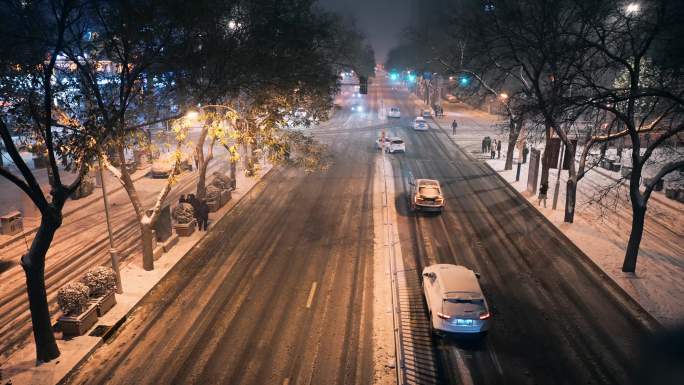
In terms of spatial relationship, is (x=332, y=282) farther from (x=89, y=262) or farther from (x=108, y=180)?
(x=108, y=180)

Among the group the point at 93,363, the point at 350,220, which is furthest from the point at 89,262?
the point at 350,220

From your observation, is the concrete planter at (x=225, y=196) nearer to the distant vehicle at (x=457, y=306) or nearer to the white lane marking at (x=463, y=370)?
the distant vehicle at (x=457, y=306)

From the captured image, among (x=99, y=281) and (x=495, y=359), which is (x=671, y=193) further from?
(x=99, y=281)

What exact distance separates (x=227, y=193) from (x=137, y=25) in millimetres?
13726

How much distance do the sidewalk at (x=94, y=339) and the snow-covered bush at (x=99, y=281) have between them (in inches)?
26.6

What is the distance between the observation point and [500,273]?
1692cm

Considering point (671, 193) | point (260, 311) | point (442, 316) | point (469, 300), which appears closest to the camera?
point (442, 316)

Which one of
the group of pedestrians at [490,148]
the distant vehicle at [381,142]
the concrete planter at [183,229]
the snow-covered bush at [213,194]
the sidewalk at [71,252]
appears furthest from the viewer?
the distant vehicle at [381,142]

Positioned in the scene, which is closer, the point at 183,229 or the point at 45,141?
the point at 45,141

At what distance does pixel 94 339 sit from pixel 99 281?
194cm

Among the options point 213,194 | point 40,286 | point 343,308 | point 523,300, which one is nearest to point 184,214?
point 213,194

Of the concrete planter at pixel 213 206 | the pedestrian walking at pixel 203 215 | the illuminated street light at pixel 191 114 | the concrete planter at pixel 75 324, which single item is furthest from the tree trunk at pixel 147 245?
the concrete planter at pixel 213 206

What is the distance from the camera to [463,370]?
450 inches

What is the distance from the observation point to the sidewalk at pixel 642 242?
49.2 ft
